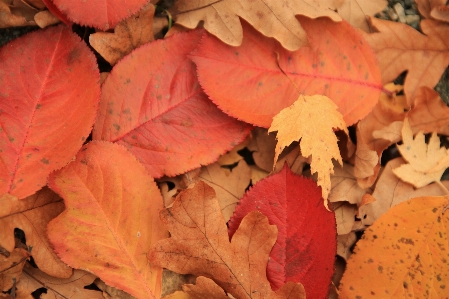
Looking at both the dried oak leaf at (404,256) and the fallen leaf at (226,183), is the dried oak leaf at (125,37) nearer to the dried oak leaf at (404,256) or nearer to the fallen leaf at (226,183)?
the fallen leaf at (226,183)

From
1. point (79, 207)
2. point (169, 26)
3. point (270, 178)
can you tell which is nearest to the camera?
point (79, 207)

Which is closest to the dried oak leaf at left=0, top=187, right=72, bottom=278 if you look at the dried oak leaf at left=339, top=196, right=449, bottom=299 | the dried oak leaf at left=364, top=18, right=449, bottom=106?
the dried oak leaf at left=339, top=196, right=449, bottom=299

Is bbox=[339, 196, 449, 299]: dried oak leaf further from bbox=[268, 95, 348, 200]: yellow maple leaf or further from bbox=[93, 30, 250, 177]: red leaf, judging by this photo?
bbox=[93, 30, 250, 177]: red leaf

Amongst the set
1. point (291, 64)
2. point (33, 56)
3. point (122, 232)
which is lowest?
point (122, 232)

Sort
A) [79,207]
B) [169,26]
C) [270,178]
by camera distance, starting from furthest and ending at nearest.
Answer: [169,26]
[270,178]
[79,207]

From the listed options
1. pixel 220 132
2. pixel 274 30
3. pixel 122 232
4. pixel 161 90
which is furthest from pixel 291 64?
pixel 122 232

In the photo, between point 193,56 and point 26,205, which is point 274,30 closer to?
point 193,56
